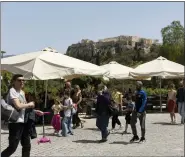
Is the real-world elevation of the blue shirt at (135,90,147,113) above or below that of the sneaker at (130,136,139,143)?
above

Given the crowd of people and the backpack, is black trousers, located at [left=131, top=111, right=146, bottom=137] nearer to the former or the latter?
the crowd of people

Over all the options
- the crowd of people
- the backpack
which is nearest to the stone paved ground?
the crowd of people

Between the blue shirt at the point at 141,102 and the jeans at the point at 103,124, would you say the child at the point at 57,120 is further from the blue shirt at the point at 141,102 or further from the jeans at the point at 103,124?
the blue shirt at the point at 141,102

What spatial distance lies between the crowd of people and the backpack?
0.26 feet

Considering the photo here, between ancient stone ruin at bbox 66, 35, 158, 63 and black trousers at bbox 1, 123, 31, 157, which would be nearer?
black trousers at bbox 1, 123, 31, 157

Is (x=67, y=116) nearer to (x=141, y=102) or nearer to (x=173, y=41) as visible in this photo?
(x=141, y=102)

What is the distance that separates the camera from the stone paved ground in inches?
305

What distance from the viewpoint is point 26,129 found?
6.27 meters

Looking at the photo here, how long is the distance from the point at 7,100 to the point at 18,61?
6.36 metres

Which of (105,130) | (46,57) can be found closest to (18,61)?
(46,57)

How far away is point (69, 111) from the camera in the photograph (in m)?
10.6

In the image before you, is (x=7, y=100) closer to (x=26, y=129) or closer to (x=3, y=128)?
(x=26, y=129)

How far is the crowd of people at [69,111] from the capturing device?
6.06 metres

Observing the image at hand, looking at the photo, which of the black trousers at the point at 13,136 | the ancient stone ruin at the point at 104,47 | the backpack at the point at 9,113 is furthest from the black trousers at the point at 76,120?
the ancient stone ruin at the point at 104,47
